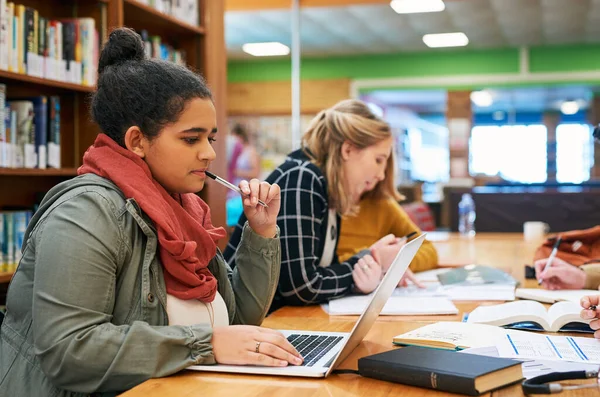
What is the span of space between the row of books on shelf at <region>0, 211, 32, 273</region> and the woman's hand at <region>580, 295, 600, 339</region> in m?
1.95

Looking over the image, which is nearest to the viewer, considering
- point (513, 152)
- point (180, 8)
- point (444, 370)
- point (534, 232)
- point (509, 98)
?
point (444, 370)

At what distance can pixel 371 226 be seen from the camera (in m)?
2.63

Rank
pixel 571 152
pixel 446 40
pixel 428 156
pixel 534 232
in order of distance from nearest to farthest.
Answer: pixel 534 232 < pixel 446 40 < pixel 571 152 < pixel 428 156

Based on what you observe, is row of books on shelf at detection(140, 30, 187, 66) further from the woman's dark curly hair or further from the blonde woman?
the woman's dark curly hair

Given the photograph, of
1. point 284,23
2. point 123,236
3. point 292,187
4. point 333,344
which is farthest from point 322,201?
point 284,23

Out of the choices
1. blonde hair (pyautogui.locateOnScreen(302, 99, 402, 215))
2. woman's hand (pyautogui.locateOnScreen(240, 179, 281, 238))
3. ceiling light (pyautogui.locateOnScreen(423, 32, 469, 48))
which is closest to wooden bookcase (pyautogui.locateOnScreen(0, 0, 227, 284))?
blonde hair (pyautogui.locateOnScreen(302, 99, 402, 215))

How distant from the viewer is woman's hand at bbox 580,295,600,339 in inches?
54.0

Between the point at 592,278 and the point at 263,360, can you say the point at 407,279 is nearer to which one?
the point at 592,278

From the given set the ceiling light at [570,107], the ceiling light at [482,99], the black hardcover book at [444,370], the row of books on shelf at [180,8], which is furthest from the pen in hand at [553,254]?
the ceiling light at [570,107]

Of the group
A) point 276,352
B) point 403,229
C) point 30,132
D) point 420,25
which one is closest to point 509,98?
point 420,25

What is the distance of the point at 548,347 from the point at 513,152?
16.1 metres

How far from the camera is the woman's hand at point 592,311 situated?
4.50ft

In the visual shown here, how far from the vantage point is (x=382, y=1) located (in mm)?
6621

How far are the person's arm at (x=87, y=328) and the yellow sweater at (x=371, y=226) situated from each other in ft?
4.86
